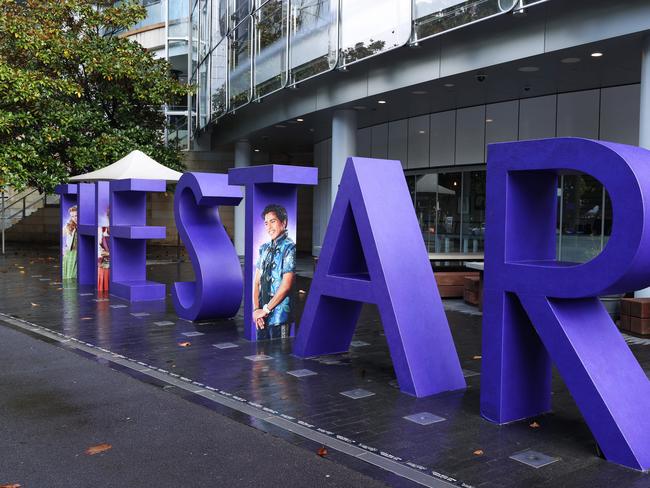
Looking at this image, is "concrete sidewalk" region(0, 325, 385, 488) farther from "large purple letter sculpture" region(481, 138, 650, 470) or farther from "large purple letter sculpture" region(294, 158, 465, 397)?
"large purple letter sculpture" region(294, 158, 465, 397)

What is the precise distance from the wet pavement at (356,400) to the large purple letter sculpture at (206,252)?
283mm

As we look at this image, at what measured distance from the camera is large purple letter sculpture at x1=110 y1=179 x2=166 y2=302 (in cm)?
1295

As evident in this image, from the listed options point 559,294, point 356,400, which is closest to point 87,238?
point 356,400

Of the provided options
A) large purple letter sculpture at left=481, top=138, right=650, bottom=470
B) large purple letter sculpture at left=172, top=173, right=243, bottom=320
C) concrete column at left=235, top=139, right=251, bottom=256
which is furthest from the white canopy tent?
large purple letter sculpture at left=481, top=138, right=650, bottom=470

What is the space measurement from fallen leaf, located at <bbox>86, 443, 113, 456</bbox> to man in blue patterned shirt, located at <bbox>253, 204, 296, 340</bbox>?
4.08 m

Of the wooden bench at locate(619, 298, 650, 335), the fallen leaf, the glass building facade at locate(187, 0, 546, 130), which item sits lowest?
the fallen leaf

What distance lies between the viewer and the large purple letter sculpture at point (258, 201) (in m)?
8.92

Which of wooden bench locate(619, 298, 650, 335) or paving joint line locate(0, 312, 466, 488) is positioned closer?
paving joint line locate(0, 312, 466, 488)

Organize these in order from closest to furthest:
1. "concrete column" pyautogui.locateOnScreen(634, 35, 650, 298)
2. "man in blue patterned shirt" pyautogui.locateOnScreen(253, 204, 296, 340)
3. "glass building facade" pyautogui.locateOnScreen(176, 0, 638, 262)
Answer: "man in blue patterned shirt" pyautogui.locateOnScreen(253, 204, 296, 340) → "concrete column" pyautogui.locateOnScreen(634, 35, 650, 298) → "glass building facade" pyautogui.locateOnScreen(176, 0, 638, 262)

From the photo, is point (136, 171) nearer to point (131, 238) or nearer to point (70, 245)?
point (70, 245)

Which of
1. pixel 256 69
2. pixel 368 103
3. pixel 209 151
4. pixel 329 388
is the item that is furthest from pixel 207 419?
pixel 209 151

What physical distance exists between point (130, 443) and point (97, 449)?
0.81 ft

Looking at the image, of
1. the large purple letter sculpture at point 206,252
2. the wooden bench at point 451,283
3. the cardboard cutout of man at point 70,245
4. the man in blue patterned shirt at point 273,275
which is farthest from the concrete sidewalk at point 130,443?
the cardboard cutout of man at point 70,245

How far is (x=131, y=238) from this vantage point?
13000 mm
